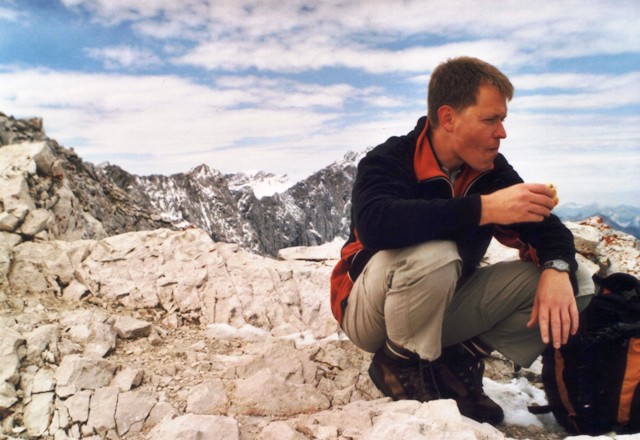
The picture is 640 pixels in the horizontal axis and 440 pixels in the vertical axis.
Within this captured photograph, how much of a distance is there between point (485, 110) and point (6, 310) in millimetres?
6011

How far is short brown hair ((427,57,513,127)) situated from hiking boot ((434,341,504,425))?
2350 mm

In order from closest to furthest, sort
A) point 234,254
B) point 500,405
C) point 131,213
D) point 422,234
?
point 422,234 < point 500,405 < point 234,254 < point 131,213

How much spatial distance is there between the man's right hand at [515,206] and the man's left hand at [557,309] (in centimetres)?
62

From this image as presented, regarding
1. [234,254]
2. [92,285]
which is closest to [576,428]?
[234,254]

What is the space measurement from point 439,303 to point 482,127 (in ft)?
5.24

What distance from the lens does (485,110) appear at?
382 cm

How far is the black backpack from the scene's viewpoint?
3713mm

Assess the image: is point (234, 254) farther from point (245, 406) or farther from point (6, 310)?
point (245, 406)

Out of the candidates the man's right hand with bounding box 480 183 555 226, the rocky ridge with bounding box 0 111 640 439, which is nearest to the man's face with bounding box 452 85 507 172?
the man's right hand with bounding box 480 183 555 226

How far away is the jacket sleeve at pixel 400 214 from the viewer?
3375mm

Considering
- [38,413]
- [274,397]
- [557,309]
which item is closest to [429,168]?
[557,309]

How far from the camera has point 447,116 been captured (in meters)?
4.00

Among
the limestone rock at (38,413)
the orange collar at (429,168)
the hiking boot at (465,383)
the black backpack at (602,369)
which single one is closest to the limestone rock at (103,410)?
the limestone rock at (38,413)

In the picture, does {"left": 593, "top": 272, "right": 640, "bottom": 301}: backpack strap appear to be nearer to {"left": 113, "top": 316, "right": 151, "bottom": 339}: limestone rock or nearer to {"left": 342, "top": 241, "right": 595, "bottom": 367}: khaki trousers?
{"left": 342, "top": 241, "right": 595, "bottom": 367}: khaki trousers
